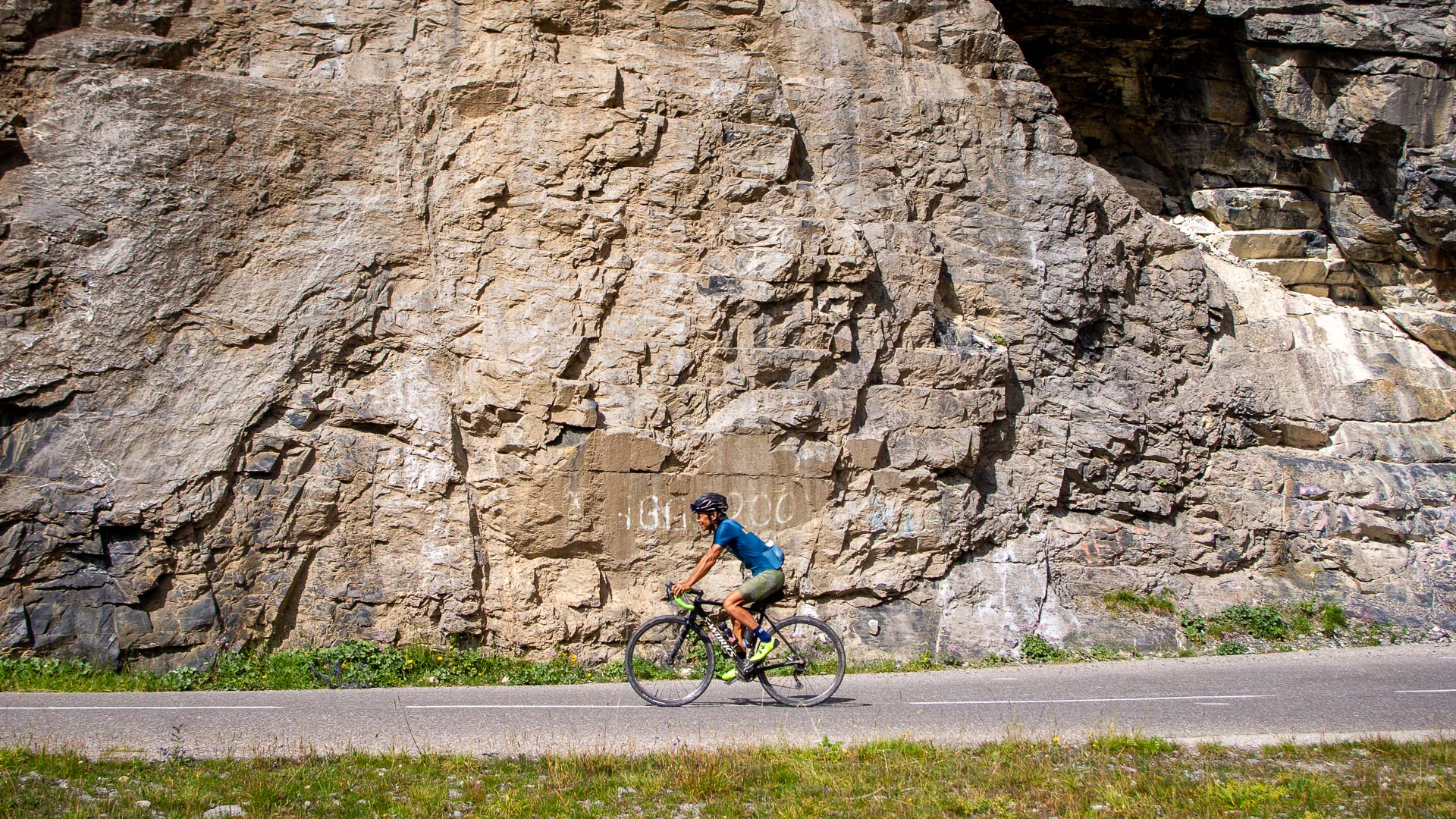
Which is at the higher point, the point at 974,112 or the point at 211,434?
the point at 974,112

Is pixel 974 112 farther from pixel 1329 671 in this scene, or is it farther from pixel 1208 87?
pixel 1329 671

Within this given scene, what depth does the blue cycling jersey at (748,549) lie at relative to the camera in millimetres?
7672

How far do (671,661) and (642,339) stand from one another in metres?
3.99

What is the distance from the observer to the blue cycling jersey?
7.67 metres

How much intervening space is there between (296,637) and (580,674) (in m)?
2.74

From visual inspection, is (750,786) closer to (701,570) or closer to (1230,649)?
(701,570)

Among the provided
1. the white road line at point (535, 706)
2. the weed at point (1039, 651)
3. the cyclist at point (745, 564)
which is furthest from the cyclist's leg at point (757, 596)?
→ the weed at point (1039, 651)

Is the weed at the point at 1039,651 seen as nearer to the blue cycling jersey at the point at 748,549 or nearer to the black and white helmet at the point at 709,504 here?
the blue cycling jersey at the point at 748,549

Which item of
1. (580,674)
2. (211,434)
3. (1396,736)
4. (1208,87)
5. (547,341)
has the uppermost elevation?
(1208,87)

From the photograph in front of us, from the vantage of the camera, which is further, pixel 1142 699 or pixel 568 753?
pixel 1142 699

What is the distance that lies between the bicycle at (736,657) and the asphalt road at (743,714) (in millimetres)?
176

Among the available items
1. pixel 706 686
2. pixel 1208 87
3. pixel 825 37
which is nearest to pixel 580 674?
pixel 706 686

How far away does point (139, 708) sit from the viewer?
24.3 ft

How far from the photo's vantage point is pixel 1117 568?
38.4ft
